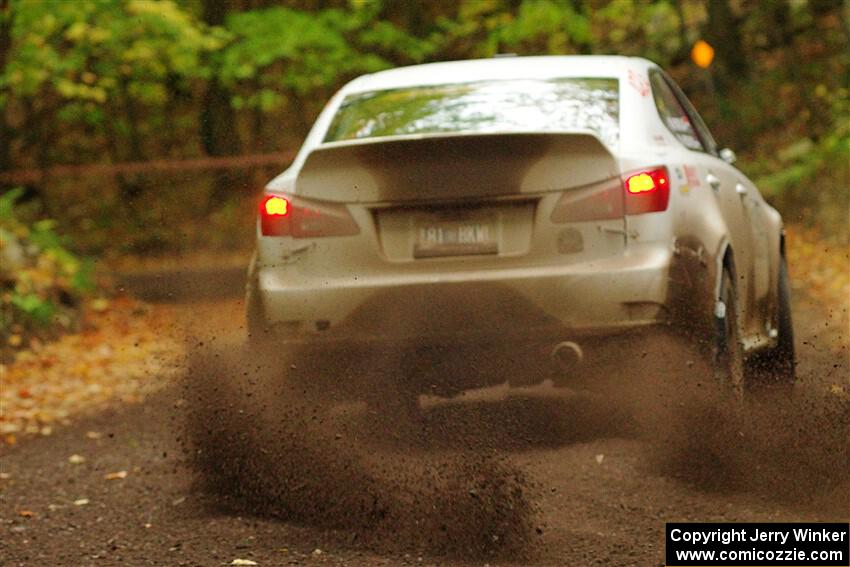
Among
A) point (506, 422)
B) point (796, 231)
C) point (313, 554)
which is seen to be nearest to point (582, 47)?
point (796, 231)

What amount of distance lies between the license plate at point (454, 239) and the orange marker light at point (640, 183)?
588 mm

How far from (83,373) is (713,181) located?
642cm

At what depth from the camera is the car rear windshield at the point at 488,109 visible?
21.5 ft

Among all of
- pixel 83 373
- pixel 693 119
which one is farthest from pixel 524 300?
pixel 83 373

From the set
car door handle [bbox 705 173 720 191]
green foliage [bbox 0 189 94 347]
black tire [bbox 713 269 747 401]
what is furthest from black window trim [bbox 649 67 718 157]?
green foliage [bbox 0 189 94 347]

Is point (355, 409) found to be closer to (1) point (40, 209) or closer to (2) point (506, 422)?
(2) point (506, 422)

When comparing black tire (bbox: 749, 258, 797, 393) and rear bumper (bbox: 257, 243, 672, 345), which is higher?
rear bumper (bbox: 257, 243, 672, 345)

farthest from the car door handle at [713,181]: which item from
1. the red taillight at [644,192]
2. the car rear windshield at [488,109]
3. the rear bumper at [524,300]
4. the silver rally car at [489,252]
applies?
the rear bumper at [524,300]

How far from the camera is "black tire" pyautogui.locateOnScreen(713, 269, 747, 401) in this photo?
6270 millimetres

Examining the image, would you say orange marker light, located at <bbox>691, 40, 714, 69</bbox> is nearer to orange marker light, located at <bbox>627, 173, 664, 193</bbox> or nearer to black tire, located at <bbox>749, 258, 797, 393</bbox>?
black tire, located at <bbox>749, 258, 797, 393</bbox>

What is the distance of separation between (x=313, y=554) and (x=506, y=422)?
1.39 metres

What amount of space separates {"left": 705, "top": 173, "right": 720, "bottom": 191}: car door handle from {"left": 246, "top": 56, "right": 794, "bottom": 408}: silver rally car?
32 cm

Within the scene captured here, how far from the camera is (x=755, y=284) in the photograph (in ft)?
24.8

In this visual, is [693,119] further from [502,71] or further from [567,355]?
[567,355]
